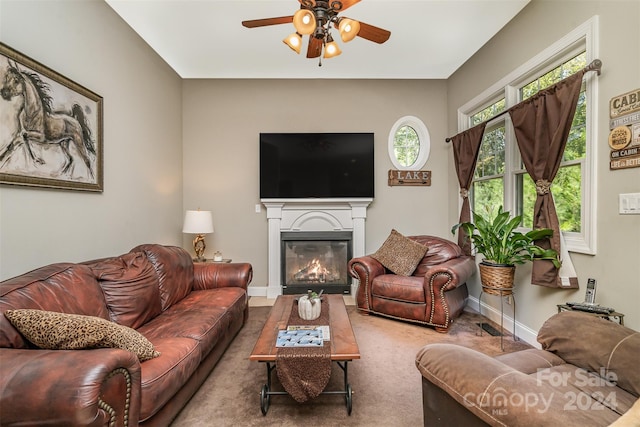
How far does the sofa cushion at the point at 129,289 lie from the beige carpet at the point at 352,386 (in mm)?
678

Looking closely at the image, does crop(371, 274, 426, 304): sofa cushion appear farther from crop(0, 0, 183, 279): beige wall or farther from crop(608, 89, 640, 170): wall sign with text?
crop(0, 0, 183, 279): beige wall

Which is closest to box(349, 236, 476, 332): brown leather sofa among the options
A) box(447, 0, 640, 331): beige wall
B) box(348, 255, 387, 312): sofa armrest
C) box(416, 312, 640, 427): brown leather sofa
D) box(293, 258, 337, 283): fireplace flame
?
box(348, 255, 387, 312): sofa armrest

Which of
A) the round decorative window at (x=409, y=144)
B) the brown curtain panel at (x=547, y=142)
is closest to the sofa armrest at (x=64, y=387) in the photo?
the brown curtain panel at (x=547, y=142)

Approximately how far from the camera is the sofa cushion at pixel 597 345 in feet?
3.83

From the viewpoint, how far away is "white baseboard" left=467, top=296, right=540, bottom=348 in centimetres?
250

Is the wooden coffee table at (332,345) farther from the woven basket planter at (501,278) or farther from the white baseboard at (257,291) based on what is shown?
the white baseboard at (257,291)

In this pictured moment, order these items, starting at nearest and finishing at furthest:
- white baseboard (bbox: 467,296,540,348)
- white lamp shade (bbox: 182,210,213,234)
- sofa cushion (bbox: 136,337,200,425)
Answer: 1. sofa cushion (bbox: 136,337,200,425)
2. white baseboard (bbox: 467,296,540,348)
3. white lamp shade (bbox: 182,210,213,234)

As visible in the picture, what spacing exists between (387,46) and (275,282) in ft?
10.9

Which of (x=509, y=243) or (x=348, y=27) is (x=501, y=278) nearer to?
(x=509, y=243)

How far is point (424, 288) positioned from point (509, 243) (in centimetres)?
88

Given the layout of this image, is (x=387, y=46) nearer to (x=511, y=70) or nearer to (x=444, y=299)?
(x=511, y=70)

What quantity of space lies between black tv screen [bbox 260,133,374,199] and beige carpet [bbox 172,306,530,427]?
1921mm

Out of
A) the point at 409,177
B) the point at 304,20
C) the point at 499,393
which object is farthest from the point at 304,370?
the point at 409,177

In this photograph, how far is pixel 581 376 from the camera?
4.04 feet
